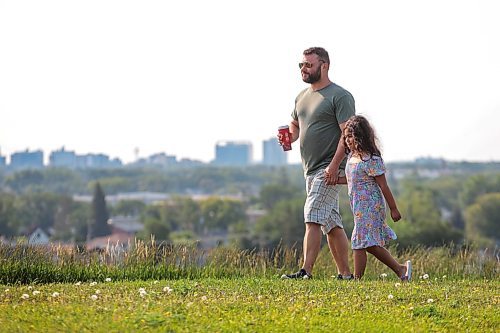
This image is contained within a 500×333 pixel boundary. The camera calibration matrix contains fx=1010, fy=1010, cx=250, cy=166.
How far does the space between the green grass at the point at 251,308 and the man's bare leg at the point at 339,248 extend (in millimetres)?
1073

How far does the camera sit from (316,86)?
960 cm

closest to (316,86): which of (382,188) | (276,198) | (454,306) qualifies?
(382,188)

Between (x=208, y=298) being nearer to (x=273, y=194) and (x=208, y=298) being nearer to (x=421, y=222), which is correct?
(x=421, y=222)

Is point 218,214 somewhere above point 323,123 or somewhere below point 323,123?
below

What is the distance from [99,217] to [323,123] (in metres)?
133

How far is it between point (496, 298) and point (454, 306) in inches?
25.9

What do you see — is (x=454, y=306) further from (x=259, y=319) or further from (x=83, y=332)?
(x=83, y=332)

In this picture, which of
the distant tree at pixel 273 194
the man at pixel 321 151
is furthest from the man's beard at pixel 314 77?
the distant tree at pixel 273 194

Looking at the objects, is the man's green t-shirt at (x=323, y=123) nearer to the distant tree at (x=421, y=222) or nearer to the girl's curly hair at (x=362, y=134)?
the girl's curly hair at (x=362, y=134)

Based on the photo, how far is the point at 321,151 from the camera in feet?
31.1

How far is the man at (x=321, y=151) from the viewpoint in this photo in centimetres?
939

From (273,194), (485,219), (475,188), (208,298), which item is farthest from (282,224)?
(208,298)

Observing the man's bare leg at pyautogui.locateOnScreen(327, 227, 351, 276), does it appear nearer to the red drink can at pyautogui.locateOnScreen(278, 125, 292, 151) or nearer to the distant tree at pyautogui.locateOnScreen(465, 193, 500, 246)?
the red drink can at pyautogui.locateOnScreen(278, 125, 292, 151)

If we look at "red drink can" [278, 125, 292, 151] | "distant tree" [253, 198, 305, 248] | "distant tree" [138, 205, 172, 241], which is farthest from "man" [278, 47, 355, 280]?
"distant tree" [253, 198, 305, 248]
